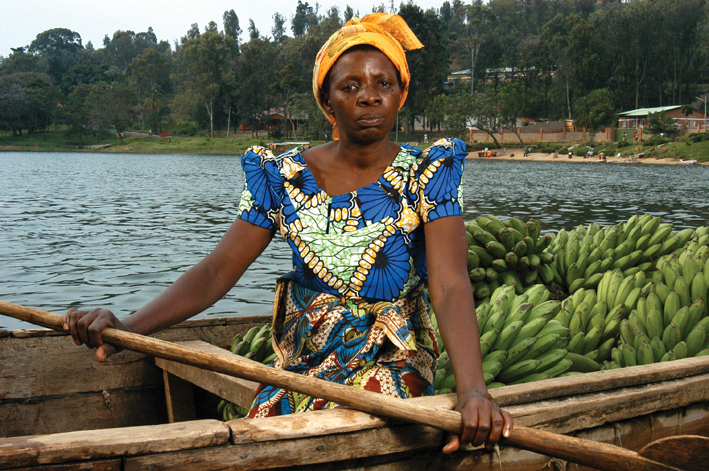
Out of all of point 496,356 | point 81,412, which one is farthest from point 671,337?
point 81,412

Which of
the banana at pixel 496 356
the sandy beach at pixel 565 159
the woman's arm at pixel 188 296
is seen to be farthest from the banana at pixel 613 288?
the sandy beach at pixel 565 159

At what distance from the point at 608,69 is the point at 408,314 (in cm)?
6010

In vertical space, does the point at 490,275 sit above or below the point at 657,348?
above

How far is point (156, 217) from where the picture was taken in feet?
47.2

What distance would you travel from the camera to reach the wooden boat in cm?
128

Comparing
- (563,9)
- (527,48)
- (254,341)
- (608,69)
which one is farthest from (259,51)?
(254,341)

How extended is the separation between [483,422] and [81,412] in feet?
5.51

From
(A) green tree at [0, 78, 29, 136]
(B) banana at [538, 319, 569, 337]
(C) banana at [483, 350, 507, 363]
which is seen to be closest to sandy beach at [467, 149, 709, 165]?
(B) banana at [538, 319, 569, 337]

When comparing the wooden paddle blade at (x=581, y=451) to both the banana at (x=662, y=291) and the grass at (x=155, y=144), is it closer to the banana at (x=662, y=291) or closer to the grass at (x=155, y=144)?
the banana at (x=662, y=291)

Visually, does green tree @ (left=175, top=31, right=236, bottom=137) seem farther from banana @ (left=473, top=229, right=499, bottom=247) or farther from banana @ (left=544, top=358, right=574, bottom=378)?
banana @ (left=544, top=358, right=574, bottom=378)

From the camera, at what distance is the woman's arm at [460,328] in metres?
1.39

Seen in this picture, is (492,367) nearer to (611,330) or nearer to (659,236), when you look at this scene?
(611,330)

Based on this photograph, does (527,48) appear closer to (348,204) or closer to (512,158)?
(512,158)

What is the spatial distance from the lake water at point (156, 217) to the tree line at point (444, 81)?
78.8 feet
